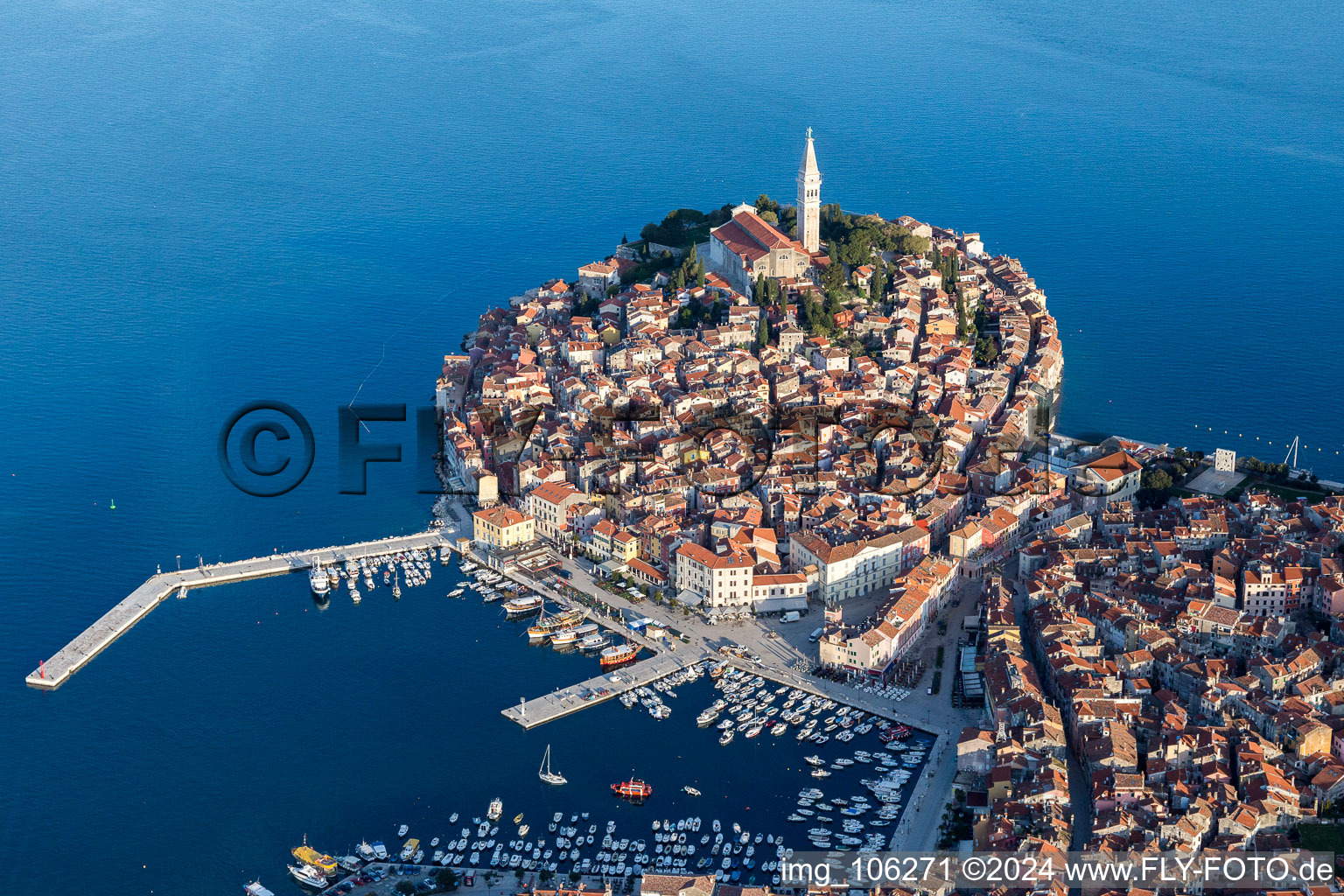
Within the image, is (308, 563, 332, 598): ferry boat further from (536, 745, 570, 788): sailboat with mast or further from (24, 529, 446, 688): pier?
(536, 745, 570, 788): sailboat with mast

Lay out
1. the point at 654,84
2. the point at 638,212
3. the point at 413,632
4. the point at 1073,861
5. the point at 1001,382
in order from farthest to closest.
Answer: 1. the point at 654,84
2. the point at 638,212
3. the point at 1001,382
4. the point at 413,632
5. the point at 1073,861

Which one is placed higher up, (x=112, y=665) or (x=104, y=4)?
(x=104, y=4)

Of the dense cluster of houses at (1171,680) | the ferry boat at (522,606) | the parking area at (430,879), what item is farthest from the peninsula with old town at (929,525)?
the parking area at (430,879)

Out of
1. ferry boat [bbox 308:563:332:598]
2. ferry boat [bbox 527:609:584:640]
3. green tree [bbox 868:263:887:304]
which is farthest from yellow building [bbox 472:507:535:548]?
green tree [bbox 868:263:887:304]

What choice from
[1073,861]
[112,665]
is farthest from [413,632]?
[1073,861]

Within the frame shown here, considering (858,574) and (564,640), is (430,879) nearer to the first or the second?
(564,640)

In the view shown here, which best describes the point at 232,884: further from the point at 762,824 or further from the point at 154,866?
the point at 762,824
